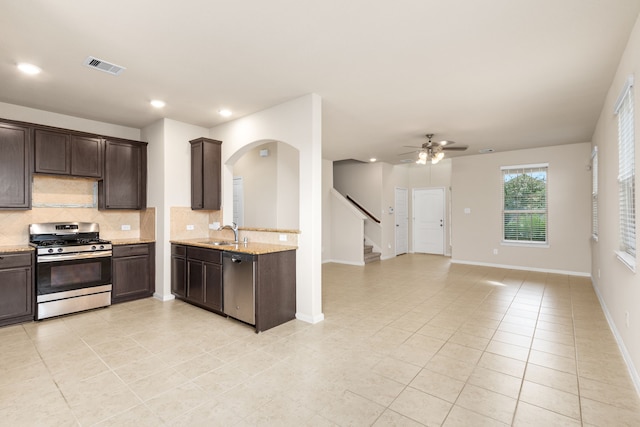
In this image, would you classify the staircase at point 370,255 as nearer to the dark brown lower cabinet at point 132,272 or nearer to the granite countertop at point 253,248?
the granite countertop at point 253,248

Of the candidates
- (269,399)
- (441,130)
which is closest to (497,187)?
(441,130)

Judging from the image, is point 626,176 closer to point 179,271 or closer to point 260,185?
point 179,271

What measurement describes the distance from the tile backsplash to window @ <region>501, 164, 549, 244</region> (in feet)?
24.1

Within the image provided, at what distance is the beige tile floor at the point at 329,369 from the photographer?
2.05 m

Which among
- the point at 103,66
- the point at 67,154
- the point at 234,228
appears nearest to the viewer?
the point at 103,66

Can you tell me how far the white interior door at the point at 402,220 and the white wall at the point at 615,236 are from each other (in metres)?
4.97

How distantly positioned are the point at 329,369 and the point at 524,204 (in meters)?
6.45

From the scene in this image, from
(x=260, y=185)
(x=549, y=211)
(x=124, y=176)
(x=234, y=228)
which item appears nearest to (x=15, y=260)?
(x=124, y=176)

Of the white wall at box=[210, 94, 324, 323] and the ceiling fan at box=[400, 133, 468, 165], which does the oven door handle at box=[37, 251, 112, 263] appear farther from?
the ceiling fan at box=[400, 133, 468, 165]

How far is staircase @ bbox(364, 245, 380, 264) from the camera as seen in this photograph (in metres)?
8.05

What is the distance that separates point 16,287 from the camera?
Result: 364 cm

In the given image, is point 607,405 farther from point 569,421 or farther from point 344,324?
point 344,324

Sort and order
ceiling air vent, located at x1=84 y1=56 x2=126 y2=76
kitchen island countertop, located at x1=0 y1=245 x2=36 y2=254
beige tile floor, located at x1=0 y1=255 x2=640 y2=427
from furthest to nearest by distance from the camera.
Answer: kitchen island countertop, located at x1=0 y1=245 x2=36 y2=254 < ceiling air vent, located at x1=84 y1=56 x2=126 y2=76 < beige tile floor, located at x1=0 y1=255 x2=640 y2=427

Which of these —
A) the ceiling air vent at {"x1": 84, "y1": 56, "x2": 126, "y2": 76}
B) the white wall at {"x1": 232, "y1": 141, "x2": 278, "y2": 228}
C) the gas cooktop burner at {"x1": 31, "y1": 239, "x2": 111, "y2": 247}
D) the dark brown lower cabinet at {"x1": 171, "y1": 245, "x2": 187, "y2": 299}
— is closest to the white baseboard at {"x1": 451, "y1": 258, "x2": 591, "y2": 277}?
the white wall at {"x1": 232, "y1": 141, "x2": 278, "y2": 228}
